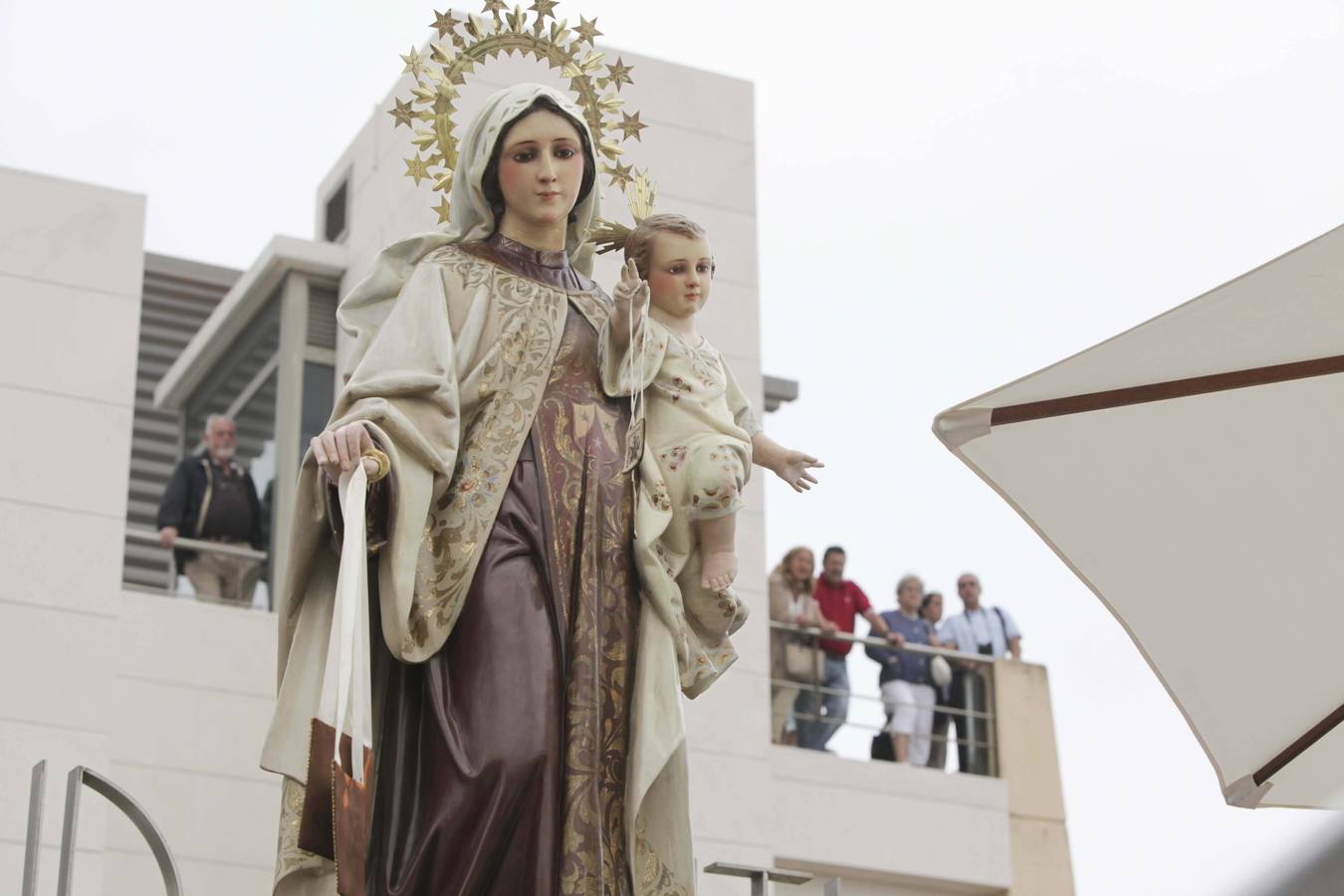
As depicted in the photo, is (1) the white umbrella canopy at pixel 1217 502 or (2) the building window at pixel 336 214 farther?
(2) the building window at pixel 336 214

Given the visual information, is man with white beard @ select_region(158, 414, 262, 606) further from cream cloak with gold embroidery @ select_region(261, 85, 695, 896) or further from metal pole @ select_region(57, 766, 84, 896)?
metal pole @ select_region(57, 766, 84, 896)

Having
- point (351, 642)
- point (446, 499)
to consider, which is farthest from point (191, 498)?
point (351, 642)

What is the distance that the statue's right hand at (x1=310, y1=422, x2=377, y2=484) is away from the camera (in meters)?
5.30

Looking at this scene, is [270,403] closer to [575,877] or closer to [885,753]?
[885,753]

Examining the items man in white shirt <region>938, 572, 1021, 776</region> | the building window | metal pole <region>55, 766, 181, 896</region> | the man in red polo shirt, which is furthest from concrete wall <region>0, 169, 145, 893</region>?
metal pole <region>55, 766, 181, 896</region>

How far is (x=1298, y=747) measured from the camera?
7312 mm

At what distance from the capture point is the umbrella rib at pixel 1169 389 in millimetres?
6996

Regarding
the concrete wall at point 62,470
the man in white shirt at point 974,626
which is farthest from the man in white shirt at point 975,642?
the concrete wall at point 62,470

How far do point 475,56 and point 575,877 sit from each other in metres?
2.11

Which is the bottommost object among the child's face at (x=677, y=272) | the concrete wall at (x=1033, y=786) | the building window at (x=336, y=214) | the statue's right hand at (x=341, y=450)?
the statue's right hand at (x=341, y=450)

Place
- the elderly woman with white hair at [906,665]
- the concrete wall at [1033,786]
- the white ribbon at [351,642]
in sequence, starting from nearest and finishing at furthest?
the white ribbon at [351,642]
the elderly woman with white hair at [906,665]
the concrete wall at [1033,786]

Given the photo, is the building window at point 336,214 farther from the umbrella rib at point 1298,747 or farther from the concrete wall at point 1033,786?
the umbrella rib at point 1298,747

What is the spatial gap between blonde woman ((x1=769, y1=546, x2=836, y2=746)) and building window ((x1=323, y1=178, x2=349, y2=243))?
4.43 meters

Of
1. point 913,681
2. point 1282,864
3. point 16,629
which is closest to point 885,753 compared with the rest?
point 913,681
